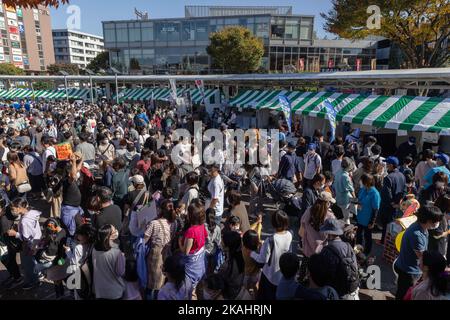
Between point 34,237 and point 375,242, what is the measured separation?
540cm

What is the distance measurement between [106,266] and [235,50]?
37.8 metres

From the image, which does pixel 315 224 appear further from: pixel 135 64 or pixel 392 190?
pixel 135 64

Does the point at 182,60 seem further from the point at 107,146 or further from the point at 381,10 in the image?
the point at 107,146

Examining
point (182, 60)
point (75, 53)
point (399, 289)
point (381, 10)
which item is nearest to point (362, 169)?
point (399, 289)

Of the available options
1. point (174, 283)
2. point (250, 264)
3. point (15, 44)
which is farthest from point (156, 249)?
point (15, 44)

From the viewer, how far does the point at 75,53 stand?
4289 inches

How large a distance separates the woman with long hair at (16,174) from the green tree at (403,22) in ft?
43.6

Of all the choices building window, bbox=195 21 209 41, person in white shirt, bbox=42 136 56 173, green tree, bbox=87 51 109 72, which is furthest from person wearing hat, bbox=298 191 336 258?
green tree, bbox=87 51 109 72

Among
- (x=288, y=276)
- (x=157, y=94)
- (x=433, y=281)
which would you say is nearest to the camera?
(x=433, y=281)

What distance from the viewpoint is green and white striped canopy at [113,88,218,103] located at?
73.3 ft

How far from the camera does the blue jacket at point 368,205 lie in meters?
4.50

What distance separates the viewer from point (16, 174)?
609cm

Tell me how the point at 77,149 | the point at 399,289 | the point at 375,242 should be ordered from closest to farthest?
the point at 399,289 → the point at 375,242 → the point at 77,149

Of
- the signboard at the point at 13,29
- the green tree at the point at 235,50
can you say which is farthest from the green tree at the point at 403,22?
the signboard at the point at 13,29
